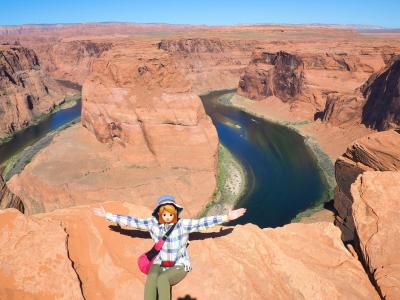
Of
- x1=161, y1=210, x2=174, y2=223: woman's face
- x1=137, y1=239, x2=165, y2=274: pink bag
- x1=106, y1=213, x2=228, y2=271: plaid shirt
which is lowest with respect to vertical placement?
x1=137, y1=239, x2=165, y2=274: pink bag

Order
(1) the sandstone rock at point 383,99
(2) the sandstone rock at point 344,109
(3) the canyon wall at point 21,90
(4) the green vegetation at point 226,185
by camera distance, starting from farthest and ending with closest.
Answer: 1. (3) the canyon wall at point 21,90
2. (2) the sandstone rock at point 344,109
3. (1) the sandstone rock at point 383,99
4. (4) the green vegetation at point 226,185

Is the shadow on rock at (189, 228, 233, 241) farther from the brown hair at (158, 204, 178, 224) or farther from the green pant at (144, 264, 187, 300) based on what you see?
the brown hair at (158, 204, 178, 224)

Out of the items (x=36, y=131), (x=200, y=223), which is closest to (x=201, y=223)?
(x=200, y=223)

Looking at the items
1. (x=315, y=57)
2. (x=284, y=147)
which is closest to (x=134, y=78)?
(x=284, y=147)

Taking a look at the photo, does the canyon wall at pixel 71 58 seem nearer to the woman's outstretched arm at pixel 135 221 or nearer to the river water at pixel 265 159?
the river water at pixel 265 159

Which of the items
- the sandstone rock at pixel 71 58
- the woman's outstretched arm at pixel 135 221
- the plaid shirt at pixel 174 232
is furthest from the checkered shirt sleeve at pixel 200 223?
the sandstone rock at pixel 71 58

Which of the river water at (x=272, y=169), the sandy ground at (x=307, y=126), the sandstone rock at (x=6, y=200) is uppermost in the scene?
the sandstone rock at (x=6, y=200)

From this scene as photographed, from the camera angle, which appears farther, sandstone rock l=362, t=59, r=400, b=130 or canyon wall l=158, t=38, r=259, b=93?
canyon wall l=158, t=38, r=259, b=93

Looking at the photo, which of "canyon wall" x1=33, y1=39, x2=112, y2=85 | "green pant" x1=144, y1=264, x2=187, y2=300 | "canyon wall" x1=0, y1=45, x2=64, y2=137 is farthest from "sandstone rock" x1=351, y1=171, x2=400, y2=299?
"canyon wall" x1=33, y1=39, x2=112, y2=85

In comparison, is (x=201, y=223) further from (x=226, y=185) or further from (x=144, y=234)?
(x=226, y=185)
